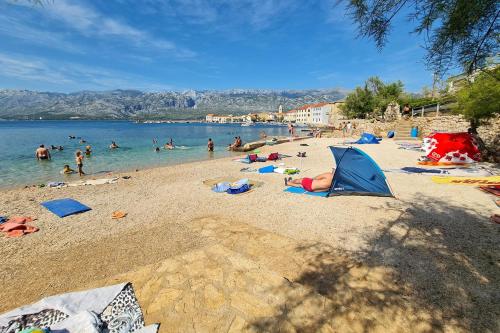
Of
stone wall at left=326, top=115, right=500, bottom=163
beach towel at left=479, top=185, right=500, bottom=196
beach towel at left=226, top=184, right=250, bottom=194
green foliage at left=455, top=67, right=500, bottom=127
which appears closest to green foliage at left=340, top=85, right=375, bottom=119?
stone wall at left=326, top=115, right=500, bottom=163

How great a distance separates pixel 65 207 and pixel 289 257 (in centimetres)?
824

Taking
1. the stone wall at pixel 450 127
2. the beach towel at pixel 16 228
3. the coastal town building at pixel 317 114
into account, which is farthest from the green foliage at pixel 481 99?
the coastal town building at pixel 317 114

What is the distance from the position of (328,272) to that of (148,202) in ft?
24.0

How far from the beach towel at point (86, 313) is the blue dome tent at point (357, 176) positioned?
7.51 meters

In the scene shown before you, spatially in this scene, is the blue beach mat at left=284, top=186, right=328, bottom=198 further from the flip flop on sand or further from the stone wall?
the stone wall

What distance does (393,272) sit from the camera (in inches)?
190

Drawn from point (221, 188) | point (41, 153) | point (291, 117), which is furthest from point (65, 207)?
point (291, 117)

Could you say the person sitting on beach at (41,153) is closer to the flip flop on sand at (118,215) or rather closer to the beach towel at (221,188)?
the flip flop on sand at (118,215)

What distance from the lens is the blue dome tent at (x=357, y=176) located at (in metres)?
9.33

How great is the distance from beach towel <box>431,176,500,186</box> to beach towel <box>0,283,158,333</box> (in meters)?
12.2

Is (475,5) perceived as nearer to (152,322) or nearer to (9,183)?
(152,322)

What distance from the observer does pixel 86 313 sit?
343 centimetres

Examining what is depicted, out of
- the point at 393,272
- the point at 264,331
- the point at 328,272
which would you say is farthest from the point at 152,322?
the point at 393,272

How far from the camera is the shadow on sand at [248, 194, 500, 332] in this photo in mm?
3551
